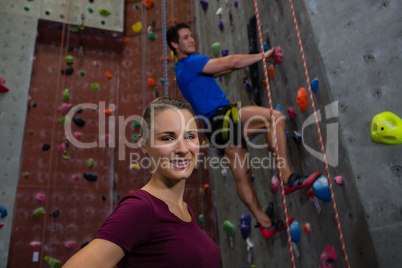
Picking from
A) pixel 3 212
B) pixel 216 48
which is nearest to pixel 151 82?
pixel 216 48

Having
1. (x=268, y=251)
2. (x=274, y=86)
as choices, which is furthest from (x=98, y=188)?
(x=274, y=86)

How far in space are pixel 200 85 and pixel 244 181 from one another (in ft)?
2.31

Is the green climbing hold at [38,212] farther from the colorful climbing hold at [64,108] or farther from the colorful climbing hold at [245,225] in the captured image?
the colorful climbing hold at [245,225]

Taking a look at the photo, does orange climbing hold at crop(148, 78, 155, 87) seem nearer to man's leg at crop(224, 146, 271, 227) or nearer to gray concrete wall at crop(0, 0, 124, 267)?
gray concrete wall at crop(0, 0, 124, 267)

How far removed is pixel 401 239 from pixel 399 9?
3.37ft

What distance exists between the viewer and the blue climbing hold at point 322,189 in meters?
1.90

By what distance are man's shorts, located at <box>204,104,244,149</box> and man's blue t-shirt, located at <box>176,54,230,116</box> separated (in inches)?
2.4

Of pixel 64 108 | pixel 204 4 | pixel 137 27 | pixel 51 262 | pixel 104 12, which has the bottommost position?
pixel 51 262

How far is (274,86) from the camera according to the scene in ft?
8.55

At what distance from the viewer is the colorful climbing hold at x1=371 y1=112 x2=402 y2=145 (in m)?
1.54

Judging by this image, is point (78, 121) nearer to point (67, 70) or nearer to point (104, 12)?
point (67, 70)

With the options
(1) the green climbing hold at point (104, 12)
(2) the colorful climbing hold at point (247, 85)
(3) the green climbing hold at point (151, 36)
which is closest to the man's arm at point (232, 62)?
(2) the colorful climbing hold at point (247, 85)

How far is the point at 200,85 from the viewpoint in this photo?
2.33 metres

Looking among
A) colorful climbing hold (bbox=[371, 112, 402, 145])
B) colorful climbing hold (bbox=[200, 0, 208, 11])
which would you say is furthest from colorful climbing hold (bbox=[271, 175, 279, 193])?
Result: colorful climbing hold (bbox=[200, 0, 208, 11])
